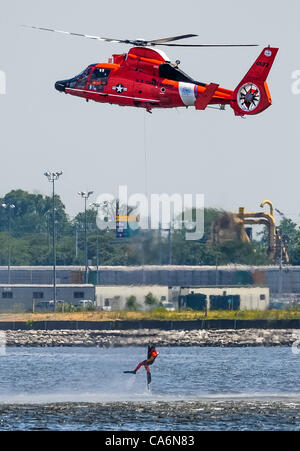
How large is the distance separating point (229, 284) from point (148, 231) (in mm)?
31573

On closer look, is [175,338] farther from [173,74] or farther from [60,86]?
[173,74]

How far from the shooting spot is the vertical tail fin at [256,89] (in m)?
82.8

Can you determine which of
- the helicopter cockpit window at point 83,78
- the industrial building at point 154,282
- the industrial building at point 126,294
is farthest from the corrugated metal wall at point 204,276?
the helicopter cockpit window at point 83,78

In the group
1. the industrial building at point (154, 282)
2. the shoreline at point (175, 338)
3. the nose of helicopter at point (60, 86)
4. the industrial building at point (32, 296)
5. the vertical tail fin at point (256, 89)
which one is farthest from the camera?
the industrial building at point (32, 296)

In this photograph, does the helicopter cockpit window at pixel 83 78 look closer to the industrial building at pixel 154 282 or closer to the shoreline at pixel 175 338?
the industrial building at pixel 154 282

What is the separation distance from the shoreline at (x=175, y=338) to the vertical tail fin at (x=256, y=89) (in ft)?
172

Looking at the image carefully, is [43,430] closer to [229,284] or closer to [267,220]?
[229,284]

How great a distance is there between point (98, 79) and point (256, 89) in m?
9.66

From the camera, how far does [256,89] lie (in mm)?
84562

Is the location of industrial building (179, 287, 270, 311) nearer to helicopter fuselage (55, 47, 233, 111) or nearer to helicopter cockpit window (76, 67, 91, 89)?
helicopter cockpit window (76, 67, 91, 89)

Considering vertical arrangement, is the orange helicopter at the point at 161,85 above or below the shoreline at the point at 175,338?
above

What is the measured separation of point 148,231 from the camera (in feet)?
312

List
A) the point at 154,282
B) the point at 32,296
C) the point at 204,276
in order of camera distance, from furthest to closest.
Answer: the point at 32,296 < the point at 204,276 < the point at 154,282

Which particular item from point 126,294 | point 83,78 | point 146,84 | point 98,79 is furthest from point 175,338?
point 146,84
